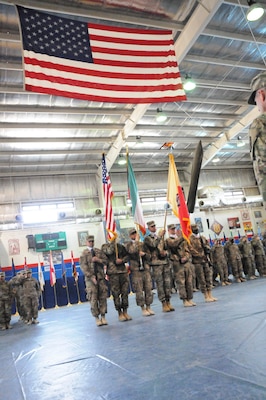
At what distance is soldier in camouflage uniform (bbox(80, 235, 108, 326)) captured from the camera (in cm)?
591

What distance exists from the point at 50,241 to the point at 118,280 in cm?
923

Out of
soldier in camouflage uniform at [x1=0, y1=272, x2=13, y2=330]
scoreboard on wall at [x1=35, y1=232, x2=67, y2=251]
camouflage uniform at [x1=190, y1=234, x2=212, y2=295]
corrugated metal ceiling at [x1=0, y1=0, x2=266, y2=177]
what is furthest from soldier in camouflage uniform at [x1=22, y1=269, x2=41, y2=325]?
scoreboard on wall at [x1=35, y1=232, x2=67, y2=251]

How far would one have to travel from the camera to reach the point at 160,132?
1464 centimetres

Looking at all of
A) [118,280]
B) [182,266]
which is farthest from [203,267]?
[118,280]

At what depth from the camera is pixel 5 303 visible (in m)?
8.38

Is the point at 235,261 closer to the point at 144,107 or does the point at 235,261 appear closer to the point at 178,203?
the point at 178,203

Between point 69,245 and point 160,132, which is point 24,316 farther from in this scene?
point 160,132

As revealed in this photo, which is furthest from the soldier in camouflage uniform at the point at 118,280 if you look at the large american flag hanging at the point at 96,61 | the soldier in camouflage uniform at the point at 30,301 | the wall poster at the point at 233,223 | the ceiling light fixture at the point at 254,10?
the wall poster at the point at 233,223

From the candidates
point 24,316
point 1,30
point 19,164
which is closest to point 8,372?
point 24,316

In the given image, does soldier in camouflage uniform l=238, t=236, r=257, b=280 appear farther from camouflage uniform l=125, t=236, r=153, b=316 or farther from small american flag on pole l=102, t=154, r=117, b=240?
small american flag on pole l=102, t=154, r=117, b=240

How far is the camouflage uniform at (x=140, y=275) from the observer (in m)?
6.22

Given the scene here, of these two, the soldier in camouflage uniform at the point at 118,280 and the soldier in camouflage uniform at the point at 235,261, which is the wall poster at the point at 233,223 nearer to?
the soldier in camouflage uniform at the point at 235,261

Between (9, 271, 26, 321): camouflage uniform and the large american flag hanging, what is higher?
the large american flag hanging

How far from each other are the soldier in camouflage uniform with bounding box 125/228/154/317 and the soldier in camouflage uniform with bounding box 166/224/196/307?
22.5 inches
